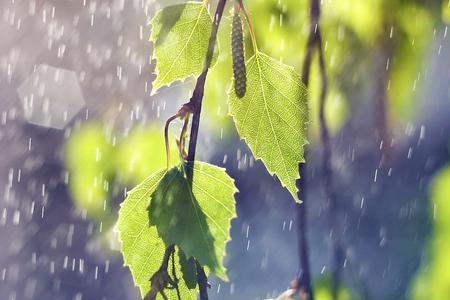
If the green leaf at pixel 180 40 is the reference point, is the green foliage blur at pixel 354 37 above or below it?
below

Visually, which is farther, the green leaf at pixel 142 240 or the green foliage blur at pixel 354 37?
the green foliage blur at pixel 354 37

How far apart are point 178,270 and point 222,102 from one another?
243 mm

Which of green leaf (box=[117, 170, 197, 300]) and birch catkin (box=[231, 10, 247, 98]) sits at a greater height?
birch catkin (box=[231, 10, 247, 98])

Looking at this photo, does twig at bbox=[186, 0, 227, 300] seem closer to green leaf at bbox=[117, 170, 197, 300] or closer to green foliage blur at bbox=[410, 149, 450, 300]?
green leaf at bbox=[117, 170, 197, 300]

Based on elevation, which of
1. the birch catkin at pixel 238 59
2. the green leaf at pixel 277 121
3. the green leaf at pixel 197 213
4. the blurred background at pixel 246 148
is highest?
the birch catkin at pixel 238 59

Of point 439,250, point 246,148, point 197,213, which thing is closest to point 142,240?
point 197,213

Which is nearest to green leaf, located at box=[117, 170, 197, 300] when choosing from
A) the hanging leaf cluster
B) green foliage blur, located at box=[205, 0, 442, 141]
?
the hanging leaf cluster

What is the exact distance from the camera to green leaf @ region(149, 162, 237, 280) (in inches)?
9.3

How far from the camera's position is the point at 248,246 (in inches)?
77.7

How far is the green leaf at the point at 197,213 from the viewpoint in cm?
24

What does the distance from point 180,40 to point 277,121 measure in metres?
0.04

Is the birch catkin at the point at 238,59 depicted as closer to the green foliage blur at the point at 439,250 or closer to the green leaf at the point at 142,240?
the green leaf at the point at 142,240

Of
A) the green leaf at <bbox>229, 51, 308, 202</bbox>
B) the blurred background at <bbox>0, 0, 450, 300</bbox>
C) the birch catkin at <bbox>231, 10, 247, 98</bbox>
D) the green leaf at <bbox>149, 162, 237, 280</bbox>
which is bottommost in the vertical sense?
the blurred background at <bbox>0, 0, 450, 300</bbox>

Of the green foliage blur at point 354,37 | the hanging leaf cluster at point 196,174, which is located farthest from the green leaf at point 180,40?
the green foliage blur at point 354,37
